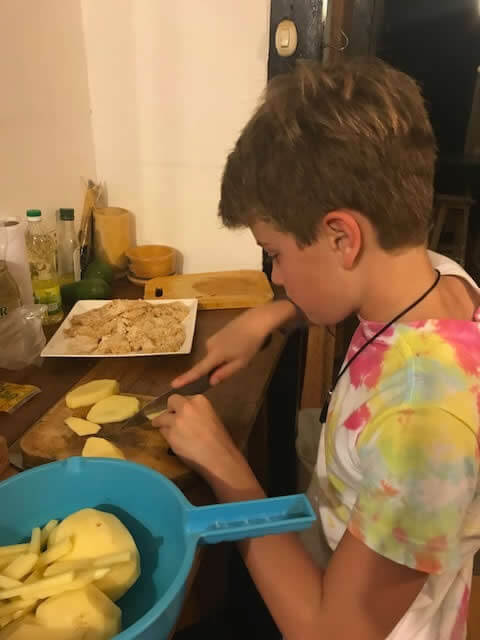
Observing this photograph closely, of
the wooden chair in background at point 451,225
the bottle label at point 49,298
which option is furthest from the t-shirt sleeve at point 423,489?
the wooden chair in background at point 451,225

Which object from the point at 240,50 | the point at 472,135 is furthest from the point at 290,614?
the point at 472,135

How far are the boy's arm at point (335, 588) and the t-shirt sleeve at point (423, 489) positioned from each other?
28 mm

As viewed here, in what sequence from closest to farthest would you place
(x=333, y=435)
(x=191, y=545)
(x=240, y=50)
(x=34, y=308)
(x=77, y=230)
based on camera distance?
(x=191, y=545) < (x=333, y=435) < (x=34, y=308) < (x=240, y=50) < (x=77, y=230)

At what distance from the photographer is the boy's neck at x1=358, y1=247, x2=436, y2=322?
645mm

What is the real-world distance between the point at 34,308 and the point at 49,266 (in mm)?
148

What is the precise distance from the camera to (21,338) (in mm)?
1004

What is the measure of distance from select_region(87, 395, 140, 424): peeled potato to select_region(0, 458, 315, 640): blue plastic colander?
0.59 ft

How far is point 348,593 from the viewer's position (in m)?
0.55

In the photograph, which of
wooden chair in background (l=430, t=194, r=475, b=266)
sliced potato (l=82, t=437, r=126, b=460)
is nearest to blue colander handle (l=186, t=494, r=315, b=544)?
sliced potato (l=82, t=437, r=126, b=460)

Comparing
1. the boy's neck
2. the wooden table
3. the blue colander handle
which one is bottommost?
the wooden table

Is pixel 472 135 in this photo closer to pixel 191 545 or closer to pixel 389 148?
pixel 389 148

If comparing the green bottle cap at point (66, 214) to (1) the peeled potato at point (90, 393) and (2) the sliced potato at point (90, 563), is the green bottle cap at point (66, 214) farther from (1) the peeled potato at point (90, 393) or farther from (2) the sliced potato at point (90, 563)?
(2) the sliced potato at point (90, 563)

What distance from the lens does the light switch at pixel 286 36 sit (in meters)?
1.21

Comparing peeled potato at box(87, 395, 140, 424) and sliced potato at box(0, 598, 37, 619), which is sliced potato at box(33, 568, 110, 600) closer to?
sliced potato at box(0, 598, 37, 619)
